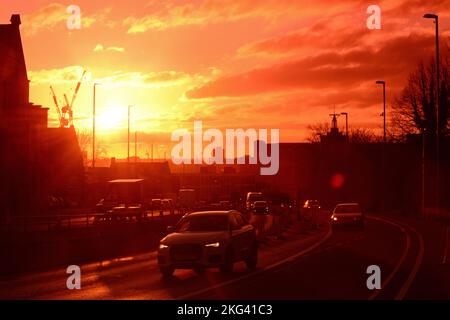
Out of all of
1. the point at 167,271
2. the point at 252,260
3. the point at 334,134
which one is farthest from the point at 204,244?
the point at 334,134

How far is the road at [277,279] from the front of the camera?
16.8 meters

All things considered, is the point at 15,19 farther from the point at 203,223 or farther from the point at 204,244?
the point at 204,244

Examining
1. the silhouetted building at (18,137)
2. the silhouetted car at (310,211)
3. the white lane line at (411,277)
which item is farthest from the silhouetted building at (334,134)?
the white lane line at (411,277)

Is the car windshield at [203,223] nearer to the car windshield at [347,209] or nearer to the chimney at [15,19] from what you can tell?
the car windshield at [347,209]

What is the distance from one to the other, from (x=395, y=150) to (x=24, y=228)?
2563 inches

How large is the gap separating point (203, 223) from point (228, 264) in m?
1.82

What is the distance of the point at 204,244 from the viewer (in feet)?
69.5

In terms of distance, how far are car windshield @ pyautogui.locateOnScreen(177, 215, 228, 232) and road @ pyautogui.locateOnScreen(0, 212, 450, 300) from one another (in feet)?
3.92

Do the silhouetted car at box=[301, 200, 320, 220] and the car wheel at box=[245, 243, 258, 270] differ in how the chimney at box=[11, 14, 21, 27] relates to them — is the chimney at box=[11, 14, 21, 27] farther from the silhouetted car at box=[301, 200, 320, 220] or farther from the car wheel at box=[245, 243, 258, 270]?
the car wheel at box=[245, 243, 258, 270]

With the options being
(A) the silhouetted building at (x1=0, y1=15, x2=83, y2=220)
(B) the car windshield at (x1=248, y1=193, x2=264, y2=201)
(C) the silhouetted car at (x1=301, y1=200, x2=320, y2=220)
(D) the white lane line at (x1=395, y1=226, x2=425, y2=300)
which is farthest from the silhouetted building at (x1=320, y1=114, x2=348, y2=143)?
(D) the white lane line at (x1=395, y1=226, x2=425, y2=300)

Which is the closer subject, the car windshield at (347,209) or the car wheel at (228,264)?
the car wheel at (228,264)

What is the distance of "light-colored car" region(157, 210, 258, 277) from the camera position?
21031 mm

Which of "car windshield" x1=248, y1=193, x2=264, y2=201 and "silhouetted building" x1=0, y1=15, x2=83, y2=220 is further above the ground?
"silhouetted building" x1=0, y1=15, x2=83, y2=220
